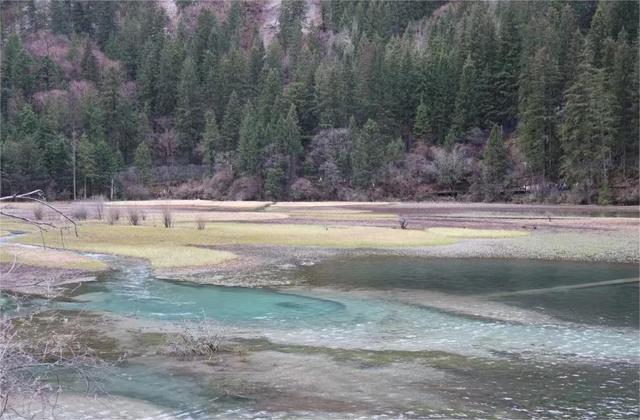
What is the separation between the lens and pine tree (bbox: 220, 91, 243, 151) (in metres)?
112

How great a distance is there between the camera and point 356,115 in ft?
356

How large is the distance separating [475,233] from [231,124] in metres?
80.2

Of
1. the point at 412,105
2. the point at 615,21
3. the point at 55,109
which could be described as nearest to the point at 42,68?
the point at 55,109

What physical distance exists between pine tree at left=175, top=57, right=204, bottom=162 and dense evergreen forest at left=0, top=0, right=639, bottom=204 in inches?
14.6

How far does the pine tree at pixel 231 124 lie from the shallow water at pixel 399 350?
90.1m

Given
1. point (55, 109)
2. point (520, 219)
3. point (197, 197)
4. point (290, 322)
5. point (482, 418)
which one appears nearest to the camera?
point (482, 418)

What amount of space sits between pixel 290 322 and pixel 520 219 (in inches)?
1559

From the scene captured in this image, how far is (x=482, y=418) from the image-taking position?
935 centimetres

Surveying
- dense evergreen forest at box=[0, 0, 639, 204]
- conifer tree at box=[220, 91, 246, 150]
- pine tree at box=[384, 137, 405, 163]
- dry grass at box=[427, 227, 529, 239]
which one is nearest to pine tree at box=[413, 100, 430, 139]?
dense evergreen forest at box=[0, 0, 639, 204]

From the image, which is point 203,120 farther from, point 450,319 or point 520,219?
point 450,319

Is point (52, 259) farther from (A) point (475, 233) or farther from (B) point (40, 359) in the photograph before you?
(A) point (475, 233)

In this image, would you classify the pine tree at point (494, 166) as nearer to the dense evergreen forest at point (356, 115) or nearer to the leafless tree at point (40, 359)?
the dense evergreen forest at point (356, 115)

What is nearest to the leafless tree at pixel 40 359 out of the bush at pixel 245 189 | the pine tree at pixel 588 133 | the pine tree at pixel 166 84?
the pine tree at pixel 588 133

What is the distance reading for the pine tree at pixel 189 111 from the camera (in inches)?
4803
